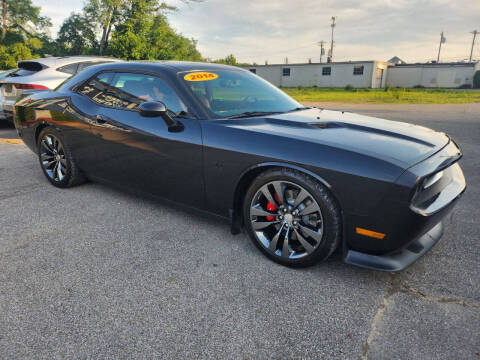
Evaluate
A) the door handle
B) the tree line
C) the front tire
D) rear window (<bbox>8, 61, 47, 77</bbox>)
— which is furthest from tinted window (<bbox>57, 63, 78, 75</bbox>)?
the tree line

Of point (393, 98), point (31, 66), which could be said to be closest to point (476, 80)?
point (393, 98)

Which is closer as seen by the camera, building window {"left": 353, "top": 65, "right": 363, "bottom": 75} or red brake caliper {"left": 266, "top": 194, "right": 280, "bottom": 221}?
red brake caliper {"left": 266, "top": 194, "right": 280, "bottom": 221}

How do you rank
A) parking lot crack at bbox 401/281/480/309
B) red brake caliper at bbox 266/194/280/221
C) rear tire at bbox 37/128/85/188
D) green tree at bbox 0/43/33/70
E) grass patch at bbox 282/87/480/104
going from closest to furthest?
parking lot crack at bbox 401/281/480/309 → red brake caliper at bbox 266/194/280/221 → rear tire at bbox 37/128/85/188 → grass patch at bbox 282/87/480/104 → green tree at bbox 0/43/33/70

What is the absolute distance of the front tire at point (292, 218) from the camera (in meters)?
2.20

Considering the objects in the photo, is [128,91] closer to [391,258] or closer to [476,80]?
[391,258]

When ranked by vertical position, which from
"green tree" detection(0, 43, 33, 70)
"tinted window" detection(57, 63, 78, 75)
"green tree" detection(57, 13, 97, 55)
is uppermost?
"green tree" detection(57, 13, 97, 55)

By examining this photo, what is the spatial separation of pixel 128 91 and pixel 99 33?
131 feet

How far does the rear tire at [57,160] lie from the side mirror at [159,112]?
171 cm

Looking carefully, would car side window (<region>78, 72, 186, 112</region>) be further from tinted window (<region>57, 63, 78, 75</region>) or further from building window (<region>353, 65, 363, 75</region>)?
building window (<region>353, 65, 363, 75</region>)

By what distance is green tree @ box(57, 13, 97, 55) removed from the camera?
121 ft

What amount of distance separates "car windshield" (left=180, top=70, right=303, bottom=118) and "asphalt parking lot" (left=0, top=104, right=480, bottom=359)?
1101mm

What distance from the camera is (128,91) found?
10.7ft

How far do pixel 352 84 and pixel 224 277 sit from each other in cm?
4324

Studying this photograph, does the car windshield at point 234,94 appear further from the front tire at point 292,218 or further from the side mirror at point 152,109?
the front tire at point 292,218
